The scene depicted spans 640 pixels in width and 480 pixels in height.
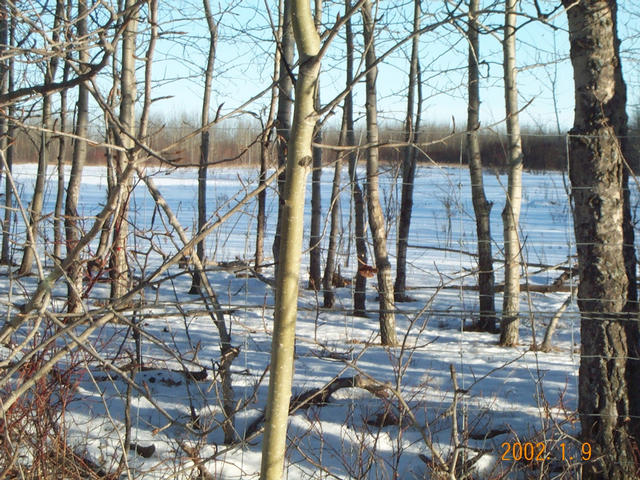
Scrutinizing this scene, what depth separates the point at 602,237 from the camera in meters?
2.94

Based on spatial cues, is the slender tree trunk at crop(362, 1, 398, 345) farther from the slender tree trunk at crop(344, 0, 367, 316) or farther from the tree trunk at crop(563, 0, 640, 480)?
the tree trunk at crop(563, 0, 640, 480)

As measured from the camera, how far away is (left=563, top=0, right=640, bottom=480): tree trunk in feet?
9.58

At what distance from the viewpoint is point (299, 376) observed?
4590 mm

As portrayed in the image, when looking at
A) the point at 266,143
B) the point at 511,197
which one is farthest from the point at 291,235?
the point at 511,197

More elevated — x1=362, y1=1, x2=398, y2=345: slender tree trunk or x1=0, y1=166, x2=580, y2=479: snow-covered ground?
x1=362, y1=1, x2=398, y2=345: slender tree trunk

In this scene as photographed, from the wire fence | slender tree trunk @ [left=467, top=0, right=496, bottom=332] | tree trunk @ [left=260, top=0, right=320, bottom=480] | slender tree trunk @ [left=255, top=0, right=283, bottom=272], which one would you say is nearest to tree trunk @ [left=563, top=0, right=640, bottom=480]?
the wire fence

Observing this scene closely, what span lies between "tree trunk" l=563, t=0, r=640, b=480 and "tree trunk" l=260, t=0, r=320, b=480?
7.05ft

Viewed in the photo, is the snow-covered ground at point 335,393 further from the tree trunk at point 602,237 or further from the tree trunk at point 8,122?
the tree trunk at point 8,122

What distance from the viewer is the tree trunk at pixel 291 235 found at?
4.06 ft

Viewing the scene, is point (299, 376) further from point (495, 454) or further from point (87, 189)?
point (87, 189)

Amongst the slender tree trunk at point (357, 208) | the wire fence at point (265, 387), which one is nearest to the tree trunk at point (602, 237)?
the wire fence at point (265, 387)
